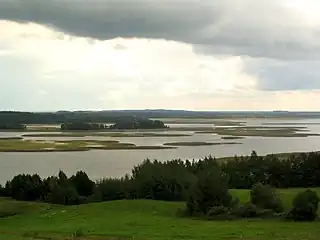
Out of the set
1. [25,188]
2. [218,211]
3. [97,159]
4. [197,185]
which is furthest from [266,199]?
[97,159]

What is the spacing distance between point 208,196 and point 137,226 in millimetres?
9258

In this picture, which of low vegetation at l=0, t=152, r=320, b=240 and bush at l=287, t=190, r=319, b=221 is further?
bush at l=287, t=190, r=319, b=221

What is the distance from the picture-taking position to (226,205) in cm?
3506

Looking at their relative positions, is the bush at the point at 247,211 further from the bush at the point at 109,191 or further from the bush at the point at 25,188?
the bush at the point at 25,188

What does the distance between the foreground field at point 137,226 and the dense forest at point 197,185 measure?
85.2 inches

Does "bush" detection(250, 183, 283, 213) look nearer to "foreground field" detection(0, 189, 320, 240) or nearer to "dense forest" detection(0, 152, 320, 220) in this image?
"dense forest" detection(0, 152, 320, 220)

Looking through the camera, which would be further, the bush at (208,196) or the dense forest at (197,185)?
the bush at (208,196)

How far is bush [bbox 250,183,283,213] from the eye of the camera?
113 feet

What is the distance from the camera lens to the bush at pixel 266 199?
113 feet

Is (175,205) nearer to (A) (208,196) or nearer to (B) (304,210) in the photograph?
(A) (208,196)

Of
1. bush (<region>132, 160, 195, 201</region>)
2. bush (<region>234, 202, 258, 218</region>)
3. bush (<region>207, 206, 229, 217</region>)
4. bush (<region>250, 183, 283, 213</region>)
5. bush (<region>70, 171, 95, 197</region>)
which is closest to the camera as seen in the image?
bush (<region>234, 202, 258, 218</region>)

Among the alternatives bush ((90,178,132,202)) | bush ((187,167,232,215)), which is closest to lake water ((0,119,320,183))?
bush ((90,178,132,202))

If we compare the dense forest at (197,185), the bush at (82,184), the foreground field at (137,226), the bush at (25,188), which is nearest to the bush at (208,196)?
the dense forest at (197,185)

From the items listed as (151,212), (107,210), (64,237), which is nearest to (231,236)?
(64,237)
